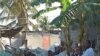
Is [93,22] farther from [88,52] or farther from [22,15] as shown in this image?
[22,15]

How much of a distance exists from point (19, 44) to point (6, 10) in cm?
324

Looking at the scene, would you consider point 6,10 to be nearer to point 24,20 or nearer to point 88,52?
point 24,20

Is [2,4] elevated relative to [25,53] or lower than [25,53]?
elevated

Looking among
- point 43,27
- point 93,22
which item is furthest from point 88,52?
point 43,27

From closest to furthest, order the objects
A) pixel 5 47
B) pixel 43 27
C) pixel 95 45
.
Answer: pixel 95 45
pixel 5 47
pixel 43 27

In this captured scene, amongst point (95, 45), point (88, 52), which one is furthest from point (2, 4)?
point (88, 52)

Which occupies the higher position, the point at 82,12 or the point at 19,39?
the point at 82,12

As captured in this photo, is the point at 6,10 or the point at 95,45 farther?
the point at 6,10

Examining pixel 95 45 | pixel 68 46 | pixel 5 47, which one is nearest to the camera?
pixel 68 46

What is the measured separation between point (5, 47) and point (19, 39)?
19.6 feet

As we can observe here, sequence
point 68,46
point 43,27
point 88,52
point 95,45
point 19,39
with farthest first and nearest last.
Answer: point 43,27 < point 19,39 < point 95,45 < point 68,46 < point 88,52

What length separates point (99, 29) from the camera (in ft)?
71.2

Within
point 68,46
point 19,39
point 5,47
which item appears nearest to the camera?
point 68,46

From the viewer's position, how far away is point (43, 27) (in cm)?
Result: 3888
